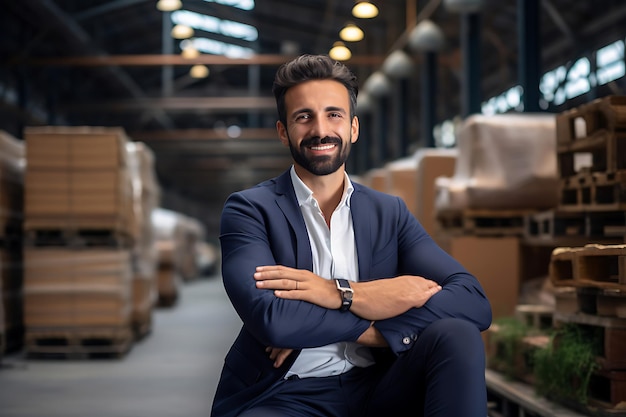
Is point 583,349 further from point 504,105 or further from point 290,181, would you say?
point 504,105

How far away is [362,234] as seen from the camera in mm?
2938

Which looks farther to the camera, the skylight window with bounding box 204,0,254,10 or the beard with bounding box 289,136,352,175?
the skylight window with bounding box 204,0,254,10

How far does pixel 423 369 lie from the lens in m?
2.66

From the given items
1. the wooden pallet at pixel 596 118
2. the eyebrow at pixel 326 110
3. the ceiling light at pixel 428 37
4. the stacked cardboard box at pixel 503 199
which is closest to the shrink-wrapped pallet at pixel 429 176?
the stacked cardboard box at pixel 503 199

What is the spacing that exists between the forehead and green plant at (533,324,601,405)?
1.90 m

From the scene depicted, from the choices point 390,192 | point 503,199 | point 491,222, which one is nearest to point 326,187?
point 503,199

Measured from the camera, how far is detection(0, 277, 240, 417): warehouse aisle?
583 cm

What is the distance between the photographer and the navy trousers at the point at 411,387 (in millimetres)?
2520

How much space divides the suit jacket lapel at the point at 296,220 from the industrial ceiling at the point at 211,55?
281 inches

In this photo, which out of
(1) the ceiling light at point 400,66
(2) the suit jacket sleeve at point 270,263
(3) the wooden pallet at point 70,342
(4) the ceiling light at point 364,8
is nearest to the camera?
(2) the suit jacket sleeve at point 270,263

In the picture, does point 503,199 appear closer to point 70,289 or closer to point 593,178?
point 593,178

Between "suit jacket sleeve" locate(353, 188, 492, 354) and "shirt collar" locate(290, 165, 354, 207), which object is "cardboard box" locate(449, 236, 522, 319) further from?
"shirt collar" locate(290, 165, 354, 207)

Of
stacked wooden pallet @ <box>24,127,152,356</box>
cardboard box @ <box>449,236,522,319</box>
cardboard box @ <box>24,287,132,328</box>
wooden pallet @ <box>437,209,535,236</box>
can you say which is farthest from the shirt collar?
cardboard box @ <box>24,287,132,328</box>

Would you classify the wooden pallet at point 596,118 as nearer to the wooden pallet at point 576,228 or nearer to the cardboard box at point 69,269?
the wooden pallet at point 576,228
